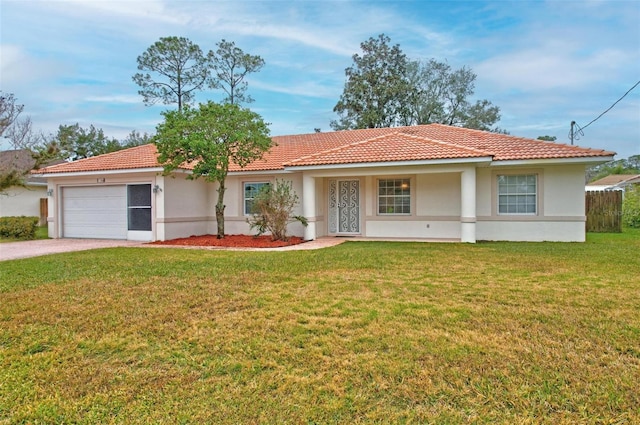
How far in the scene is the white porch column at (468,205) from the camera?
43.8ft

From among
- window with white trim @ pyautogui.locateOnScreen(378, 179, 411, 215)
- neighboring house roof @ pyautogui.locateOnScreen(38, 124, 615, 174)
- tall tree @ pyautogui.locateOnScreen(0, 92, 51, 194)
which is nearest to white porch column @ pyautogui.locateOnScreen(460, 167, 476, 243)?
neighboring house roof @ pyautogui.locateOnScreen(38, 124, 615, 174)

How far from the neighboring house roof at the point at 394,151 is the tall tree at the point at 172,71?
16.6 metres

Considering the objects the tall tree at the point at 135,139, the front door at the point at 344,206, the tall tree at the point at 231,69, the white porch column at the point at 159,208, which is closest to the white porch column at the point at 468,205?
the front door at the point at 344,206

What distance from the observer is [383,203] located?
1571 cm

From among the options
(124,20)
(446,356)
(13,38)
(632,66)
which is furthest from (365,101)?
(446,356)

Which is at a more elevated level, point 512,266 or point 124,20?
point 124,20

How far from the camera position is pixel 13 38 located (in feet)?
51.9

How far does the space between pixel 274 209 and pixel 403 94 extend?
22.2m

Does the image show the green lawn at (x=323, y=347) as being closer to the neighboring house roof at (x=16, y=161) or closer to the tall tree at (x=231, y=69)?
the neighboring house roof at (x=16, y=161)

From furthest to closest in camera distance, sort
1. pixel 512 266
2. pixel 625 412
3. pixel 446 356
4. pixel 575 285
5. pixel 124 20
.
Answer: pixel 124 20 < pixel 512 266 < pixel 575 285 < pixel 446 356 < pixel 625 412

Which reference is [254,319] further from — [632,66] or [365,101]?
[365,101]

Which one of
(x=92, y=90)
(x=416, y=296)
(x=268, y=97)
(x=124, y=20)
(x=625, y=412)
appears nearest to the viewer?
(x=625, y=412)

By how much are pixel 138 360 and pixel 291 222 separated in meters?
12.3

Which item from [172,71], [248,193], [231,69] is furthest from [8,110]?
[231,69]
